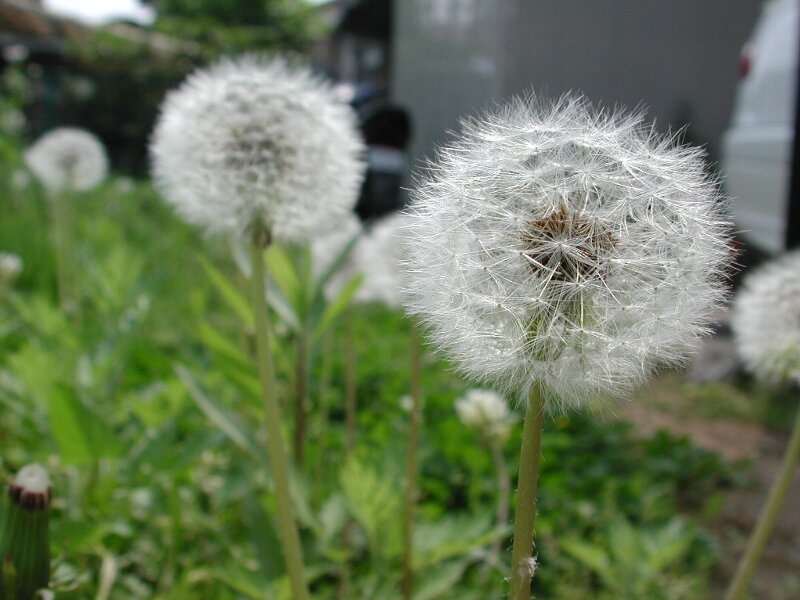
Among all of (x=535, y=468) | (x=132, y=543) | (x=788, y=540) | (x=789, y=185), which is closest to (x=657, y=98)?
(x=789, y=185)

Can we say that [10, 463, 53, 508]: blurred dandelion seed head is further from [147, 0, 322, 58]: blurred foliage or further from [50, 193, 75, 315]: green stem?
[147, 0, 322, 58]: blurred foliage

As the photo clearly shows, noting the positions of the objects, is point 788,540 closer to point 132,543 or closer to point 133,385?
point 132,543

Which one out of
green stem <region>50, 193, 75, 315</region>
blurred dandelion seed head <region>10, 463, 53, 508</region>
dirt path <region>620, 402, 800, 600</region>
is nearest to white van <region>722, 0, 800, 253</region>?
dirt path <region>620, 402, 800, 600</region>

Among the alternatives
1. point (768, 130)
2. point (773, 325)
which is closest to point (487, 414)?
point (773, 325)

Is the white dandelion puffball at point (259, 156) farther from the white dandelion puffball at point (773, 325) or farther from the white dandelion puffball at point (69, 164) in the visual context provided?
the white dandelion puffball at point (69, 164)

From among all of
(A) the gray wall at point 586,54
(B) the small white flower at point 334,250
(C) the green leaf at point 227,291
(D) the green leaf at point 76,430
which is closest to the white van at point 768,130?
(A) the gray wall at point 586,54

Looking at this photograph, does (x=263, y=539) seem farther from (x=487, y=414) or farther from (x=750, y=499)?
(x=750, y=499)
